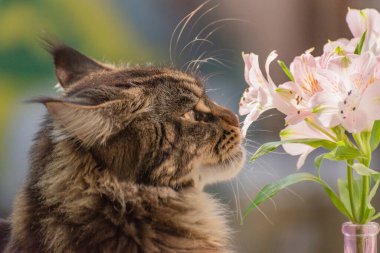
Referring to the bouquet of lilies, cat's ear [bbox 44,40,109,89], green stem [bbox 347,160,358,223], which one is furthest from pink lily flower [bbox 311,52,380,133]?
cat's ear [bbox 44,40,109,89]

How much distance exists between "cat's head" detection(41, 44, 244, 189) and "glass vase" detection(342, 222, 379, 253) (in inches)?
11.2

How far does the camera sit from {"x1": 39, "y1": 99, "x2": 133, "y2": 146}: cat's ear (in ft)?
2.85

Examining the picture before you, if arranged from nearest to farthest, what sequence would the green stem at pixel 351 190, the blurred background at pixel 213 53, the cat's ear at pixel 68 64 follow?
the green stem at pixel 351 190
the cat's ear at pixel 68 64
the blurred background at pixel 213 53

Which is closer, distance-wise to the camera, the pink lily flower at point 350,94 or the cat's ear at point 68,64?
the pink lily flower at point 350,94

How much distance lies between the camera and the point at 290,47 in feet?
5.80

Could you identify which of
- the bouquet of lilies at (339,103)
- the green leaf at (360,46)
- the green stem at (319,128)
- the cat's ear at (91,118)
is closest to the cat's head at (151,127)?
the cat's ear at (91,118)

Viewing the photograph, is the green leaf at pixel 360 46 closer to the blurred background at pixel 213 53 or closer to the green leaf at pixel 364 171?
the green leaf at pixel 364 171

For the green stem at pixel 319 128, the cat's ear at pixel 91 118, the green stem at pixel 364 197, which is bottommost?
the green stem at pixel 364 197

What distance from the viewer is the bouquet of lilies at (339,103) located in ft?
2.83

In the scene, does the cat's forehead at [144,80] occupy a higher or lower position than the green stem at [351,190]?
higher

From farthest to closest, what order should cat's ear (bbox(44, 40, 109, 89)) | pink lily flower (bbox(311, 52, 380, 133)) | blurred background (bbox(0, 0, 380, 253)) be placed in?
1. blurred background (bbox(0, 0, 380, 253))
2. cat's ear (bbox(44, 40, 109, 89))
3. pink lily flower (bbox(311, 52, 380, 133))

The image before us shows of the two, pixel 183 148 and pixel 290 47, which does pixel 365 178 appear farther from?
pixel 290 47

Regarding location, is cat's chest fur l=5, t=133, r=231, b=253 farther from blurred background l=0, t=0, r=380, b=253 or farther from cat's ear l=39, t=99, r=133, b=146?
blurred background l=0, t=0, r=380, b=253

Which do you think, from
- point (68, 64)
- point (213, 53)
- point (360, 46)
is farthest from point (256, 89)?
point (213, 53)
